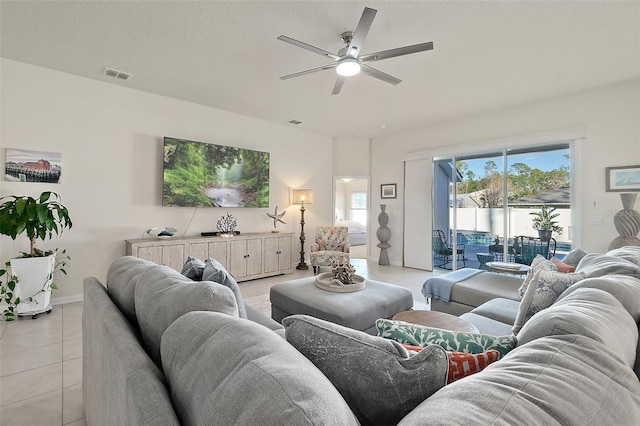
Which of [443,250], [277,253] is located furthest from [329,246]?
[443,250]

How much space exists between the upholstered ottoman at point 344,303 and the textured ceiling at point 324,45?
243cm

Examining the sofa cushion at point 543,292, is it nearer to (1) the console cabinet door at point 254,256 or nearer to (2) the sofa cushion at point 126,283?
(2) the sofa cushion at point 126,283

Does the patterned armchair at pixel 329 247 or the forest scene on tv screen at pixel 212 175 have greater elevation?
the forest scene on tv screen at pixel 212 175

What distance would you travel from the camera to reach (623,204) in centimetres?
365

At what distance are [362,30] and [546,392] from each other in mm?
2407

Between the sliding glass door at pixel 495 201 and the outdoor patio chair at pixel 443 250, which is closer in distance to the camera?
the sliding glass door at pixel 495 201

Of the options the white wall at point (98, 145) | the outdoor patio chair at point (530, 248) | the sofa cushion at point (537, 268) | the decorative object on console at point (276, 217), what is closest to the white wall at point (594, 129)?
the outdoor patio chair at point (530, 248)

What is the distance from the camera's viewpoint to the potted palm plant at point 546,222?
4465 millimetres

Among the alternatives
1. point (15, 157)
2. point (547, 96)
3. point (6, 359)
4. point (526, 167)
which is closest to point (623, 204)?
point (526, 167)

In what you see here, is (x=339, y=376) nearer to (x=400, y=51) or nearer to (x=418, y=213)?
(x=400, y=51)

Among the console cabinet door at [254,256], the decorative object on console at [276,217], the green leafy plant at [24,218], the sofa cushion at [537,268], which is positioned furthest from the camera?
the decorative object on console at [276,217]

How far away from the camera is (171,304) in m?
0.97

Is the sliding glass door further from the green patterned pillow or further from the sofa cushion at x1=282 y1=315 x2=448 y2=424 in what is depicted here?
the sofa cushion at x1=282 y1=315 x2=448 y2=424

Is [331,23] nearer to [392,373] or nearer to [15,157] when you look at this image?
[392,373]
